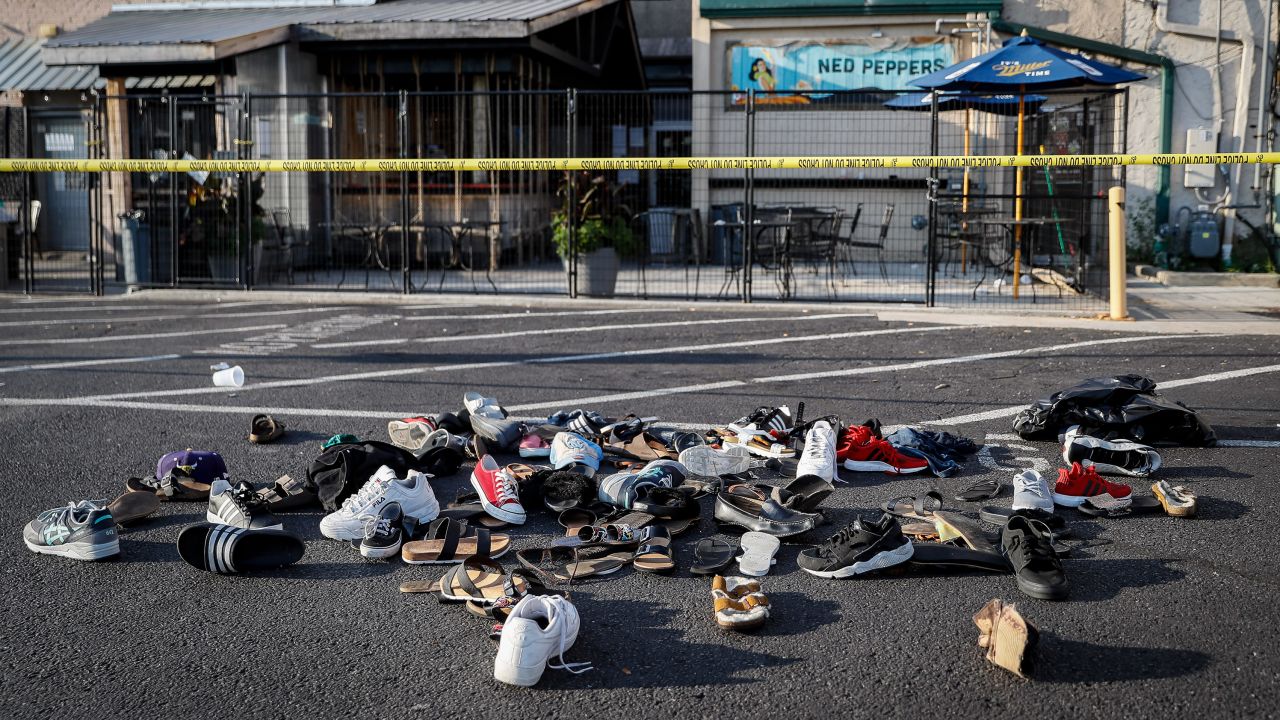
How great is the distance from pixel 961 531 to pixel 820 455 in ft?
3.73

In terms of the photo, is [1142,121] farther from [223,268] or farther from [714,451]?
[714,451]

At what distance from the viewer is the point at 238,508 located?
16.4ft

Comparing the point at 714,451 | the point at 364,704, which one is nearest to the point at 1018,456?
the point at 714,451

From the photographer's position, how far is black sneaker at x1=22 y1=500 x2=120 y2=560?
14.9ft

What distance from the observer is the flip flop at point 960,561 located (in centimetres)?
434

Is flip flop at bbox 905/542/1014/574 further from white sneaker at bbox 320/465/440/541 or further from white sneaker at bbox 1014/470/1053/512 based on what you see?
white sneaker at bbox 320/465/440/541

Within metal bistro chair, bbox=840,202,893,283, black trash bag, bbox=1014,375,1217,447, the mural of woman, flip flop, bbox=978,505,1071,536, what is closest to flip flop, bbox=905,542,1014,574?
flip flop, bbox=978,505,1071,536

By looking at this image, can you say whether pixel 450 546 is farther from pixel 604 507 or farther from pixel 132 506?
pixel 132 506

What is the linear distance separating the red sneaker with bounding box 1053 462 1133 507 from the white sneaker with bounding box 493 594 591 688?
2.57 meters

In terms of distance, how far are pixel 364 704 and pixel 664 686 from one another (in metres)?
0.86

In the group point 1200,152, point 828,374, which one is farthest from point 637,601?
point 1200,152

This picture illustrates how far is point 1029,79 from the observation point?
12508mm

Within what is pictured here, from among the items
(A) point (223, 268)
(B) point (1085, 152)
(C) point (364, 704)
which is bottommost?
(C) point (364, 704)

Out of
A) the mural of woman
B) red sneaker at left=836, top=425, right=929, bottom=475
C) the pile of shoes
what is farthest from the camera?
the mural of woman
